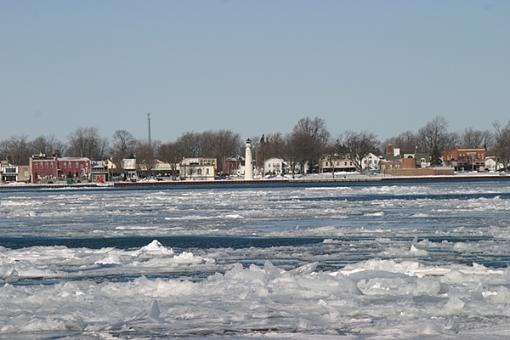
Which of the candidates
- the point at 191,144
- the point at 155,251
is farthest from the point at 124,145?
the point at 155,251

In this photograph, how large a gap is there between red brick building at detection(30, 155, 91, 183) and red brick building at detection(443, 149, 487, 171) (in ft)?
203

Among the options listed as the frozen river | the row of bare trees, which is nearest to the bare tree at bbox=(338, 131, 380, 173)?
the row of bare trees

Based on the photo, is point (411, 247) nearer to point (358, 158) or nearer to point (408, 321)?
point (408, 321)

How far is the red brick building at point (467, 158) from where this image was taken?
5984 inches

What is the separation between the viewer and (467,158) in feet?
516

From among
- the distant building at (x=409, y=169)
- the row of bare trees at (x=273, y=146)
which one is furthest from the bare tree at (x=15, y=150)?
the distant building at (x=409, y=169)

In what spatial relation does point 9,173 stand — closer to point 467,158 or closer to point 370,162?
point 370,162

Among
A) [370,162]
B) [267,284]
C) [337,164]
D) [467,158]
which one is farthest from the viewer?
[467,158]

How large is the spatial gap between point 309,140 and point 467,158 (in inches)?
1303

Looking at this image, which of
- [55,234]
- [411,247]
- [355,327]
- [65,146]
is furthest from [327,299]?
[65,146]

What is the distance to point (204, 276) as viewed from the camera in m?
16.8

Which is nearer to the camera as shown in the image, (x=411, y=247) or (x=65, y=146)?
(x=411, y=247)

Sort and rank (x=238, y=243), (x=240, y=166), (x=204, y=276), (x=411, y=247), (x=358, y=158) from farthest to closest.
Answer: (x=240, y=166)
(x=358, y=158)
(x=238, y=243)
(x=411, y=247)
(x=204, y=276)

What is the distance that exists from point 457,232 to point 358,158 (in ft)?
399
